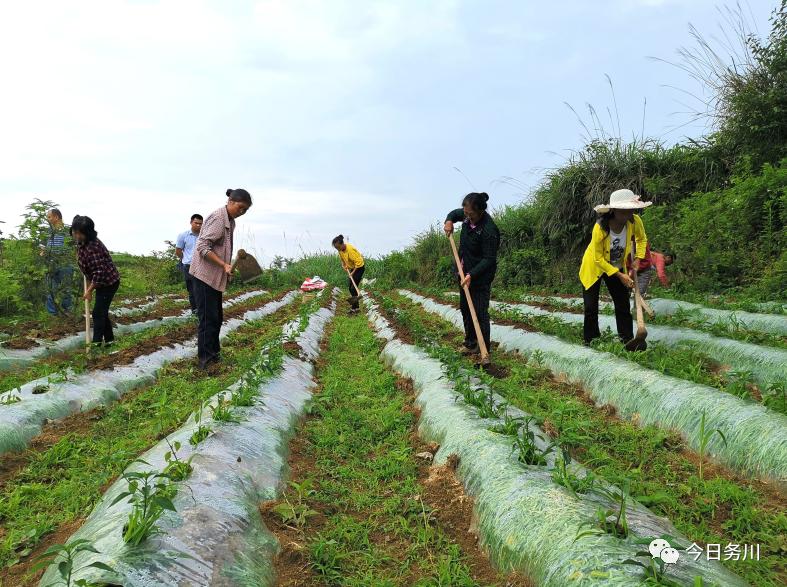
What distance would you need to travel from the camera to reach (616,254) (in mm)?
5578

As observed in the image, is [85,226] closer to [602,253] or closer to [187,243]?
[187,243]

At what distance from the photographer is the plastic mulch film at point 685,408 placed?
297 centimetres

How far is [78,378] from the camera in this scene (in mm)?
4746

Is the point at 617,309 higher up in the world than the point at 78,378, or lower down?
higher up

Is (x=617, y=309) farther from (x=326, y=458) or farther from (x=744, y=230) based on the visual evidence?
(x=744, y=230)

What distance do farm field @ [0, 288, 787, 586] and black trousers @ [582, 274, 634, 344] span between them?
0.26 meters

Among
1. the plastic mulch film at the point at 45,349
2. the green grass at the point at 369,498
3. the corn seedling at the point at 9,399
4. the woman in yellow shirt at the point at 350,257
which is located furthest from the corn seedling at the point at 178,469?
the woman in yellow shirt at the point at 350,257

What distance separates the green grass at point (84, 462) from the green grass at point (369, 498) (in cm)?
108

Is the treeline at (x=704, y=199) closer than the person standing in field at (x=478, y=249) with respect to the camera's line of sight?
No

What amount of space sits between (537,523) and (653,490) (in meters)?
1.11

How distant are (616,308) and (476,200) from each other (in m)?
2.00

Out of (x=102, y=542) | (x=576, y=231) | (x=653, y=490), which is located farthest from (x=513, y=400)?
(x=576, y=231)

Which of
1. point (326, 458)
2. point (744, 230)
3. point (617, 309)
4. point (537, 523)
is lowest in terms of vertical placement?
point (326, 458)

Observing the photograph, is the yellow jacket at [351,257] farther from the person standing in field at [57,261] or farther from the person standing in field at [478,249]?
the person standing in field at [478,249]
